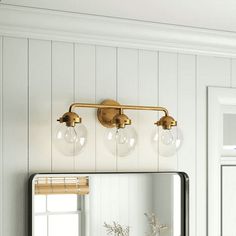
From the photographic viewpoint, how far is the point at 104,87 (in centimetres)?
256

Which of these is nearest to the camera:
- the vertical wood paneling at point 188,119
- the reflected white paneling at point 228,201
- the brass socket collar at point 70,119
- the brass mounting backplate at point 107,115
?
the brass socket collar at point 70,119

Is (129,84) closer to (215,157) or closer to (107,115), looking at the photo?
(107,115)

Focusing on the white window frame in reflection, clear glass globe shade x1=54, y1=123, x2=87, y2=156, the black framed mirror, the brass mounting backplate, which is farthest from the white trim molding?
the white window frame in reflection

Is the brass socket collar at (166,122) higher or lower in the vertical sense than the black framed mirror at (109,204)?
higher

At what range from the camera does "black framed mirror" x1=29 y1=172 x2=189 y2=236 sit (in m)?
2.37

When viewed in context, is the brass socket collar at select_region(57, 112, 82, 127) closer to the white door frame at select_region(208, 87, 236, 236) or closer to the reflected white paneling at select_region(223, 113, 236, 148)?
the white door frame at select_region(208, 87, 236, 236)

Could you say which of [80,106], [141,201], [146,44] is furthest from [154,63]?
[141,201]

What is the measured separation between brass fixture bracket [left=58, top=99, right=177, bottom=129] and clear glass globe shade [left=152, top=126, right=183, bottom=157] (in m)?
0.04

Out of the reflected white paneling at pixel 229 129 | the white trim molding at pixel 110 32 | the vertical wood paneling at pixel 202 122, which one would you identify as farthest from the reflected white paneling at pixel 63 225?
the reflected white paneling at pixel 229 129

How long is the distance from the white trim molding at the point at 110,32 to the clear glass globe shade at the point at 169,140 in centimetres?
47

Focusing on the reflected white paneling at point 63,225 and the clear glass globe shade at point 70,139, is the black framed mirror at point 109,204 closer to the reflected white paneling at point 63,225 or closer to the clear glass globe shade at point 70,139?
the reflected white paneling at point 63,225

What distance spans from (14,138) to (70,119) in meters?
0.29

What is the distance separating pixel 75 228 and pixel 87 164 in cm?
30

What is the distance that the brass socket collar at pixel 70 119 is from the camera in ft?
7.45
